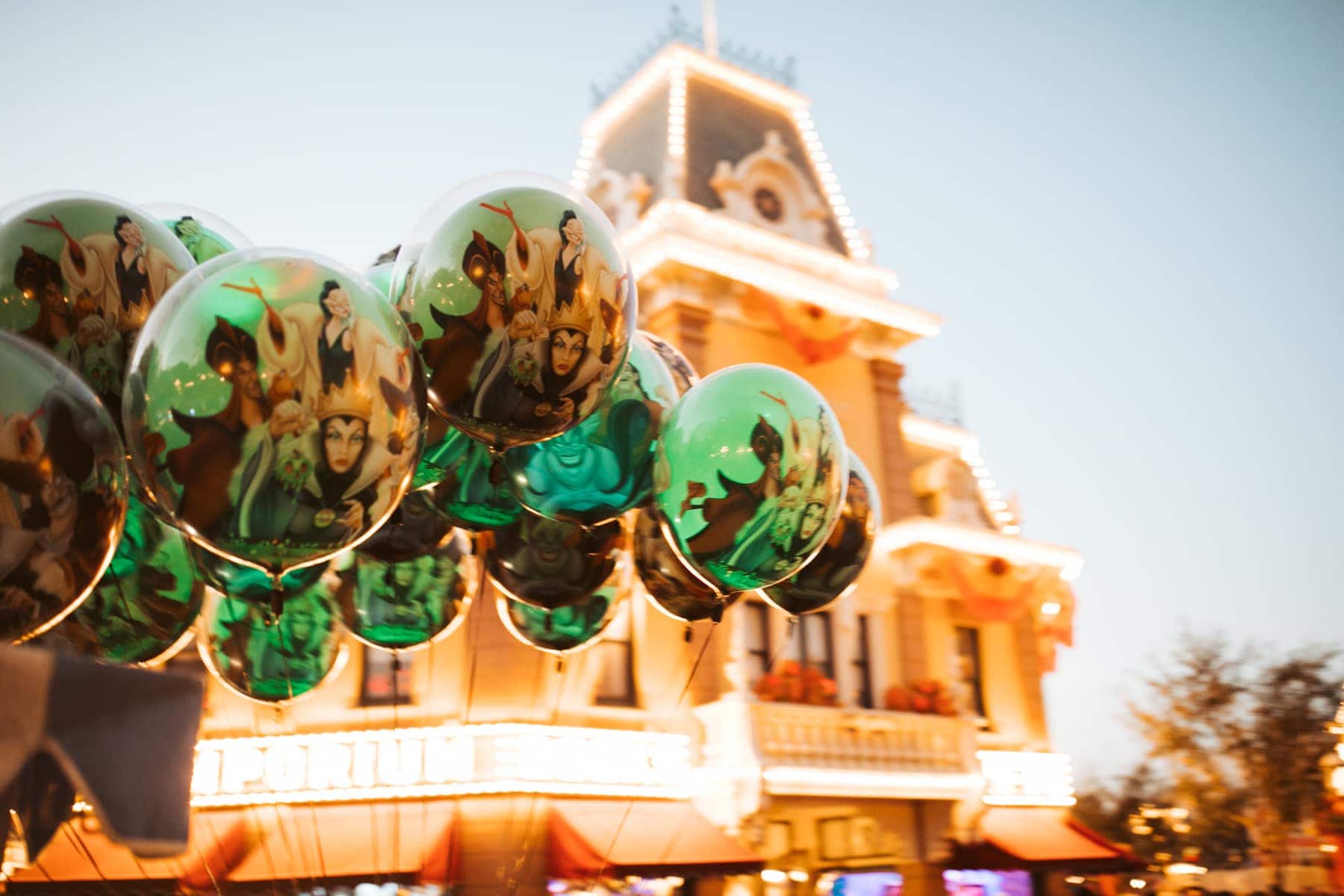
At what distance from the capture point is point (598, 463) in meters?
4.36

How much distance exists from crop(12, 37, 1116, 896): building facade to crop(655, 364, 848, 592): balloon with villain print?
552cm

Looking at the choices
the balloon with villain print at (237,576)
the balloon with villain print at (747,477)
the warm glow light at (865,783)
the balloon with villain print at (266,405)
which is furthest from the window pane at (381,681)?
the balloon with villain print at (266,405)

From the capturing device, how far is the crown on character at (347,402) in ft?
10.2

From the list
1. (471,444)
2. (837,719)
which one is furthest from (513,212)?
(837,719)

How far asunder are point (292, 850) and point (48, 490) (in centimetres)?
843

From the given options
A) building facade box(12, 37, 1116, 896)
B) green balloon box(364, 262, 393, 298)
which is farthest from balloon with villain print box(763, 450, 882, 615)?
building facade box(12, 37, 1116, 896)

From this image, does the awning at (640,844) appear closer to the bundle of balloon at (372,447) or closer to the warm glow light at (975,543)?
the warm glow light at (975,543)

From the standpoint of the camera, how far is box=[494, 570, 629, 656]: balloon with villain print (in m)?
5.42

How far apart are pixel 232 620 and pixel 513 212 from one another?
2.62 metres

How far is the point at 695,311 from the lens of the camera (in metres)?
14.5

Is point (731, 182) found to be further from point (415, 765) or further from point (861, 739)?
point (415, 765)

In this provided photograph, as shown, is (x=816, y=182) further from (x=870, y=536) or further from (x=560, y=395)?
(x=560, y=395)

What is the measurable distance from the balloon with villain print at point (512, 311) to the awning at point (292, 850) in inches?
288

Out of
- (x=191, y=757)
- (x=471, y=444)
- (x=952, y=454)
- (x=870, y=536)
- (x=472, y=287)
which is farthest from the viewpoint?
(x=952, y=454)
